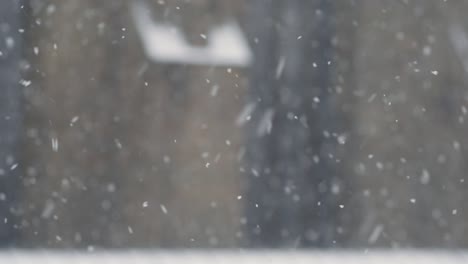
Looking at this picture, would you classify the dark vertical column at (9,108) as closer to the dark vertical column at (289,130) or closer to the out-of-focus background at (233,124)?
the out-of-focus background at (233,124)

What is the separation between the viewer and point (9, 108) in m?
3.36

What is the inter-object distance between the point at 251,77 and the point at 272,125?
22 centimetres

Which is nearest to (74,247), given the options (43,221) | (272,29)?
(43,221)

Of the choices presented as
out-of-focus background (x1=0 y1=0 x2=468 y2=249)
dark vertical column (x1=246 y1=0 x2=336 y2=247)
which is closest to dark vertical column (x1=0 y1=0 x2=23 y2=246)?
out-of-focus background (x1=0 y1=0 x2=468 y2=249)

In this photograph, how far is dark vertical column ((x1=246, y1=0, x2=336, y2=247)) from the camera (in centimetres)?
378

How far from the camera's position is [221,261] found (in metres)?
1.86

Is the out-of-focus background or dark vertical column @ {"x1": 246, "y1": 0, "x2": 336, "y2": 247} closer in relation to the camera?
the out-of-focus background

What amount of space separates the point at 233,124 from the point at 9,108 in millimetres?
908

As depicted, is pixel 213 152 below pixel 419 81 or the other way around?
below

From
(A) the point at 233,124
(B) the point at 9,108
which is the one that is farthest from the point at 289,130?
(B) the point at 9,108

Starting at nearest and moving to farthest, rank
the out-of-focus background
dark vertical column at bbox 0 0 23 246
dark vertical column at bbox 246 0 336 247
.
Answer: dark vertical column at bbox 0 0 23 246 < the out-of-focus background < dark vertical column at bbox 246 0 336 247

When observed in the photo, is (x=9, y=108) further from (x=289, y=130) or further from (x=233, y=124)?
(x=289, y=130)

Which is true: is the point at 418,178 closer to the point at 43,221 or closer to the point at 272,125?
the point at 272,125

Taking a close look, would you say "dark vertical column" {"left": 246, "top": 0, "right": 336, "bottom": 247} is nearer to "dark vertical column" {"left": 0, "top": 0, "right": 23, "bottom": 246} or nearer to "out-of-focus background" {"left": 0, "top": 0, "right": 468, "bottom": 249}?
"out-of-focus background" {"left": 0, "top": 0, "right": 468, "bottom": 249}
